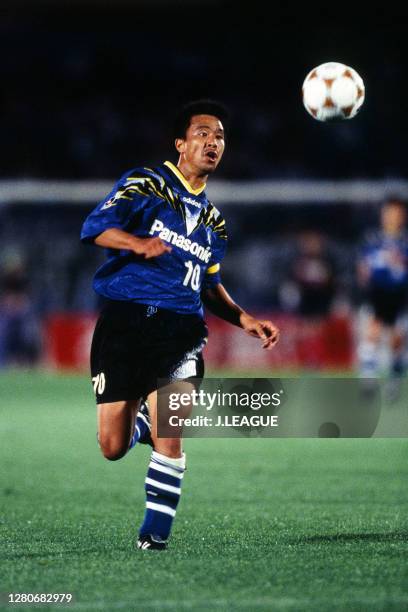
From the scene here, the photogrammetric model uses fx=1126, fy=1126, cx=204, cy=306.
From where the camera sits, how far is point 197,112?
5.49 meters

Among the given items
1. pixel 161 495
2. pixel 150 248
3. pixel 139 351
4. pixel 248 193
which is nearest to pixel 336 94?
pixel 139 351

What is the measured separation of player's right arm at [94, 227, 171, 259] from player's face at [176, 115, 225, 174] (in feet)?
Answer: 1.91

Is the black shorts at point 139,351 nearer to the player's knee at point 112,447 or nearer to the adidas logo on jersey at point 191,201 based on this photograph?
the player's knee at point 112,447

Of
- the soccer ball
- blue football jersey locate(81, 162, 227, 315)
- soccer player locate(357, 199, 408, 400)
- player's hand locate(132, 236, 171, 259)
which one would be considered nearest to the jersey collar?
blue football jersey locate(81, 162, 227, 315)

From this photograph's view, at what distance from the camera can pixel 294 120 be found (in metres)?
25.5

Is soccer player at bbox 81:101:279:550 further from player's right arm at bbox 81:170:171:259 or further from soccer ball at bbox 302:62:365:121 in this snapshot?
soccer ball at bbox 302:62:365:121

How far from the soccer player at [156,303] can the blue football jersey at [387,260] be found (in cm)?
902

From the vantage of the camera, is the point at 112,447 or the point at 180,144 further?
the point at 180,144

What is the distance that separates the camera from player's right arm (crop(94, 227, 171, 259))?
15.7 ft

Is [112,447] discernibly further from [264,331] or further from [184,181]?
[184,181]

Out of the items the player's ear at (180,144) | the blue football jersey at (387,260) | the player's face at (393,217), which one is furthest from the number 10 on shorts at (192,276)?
the blue football jersey at (387,260)

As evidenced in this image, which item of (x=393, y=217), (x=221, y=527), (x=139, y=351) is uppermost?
(x=393, y=217)

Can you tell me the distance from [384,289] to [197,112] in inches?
366

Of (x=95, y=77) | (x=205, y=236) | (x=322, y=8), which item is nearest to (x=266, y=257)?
(x=95, y=77)
